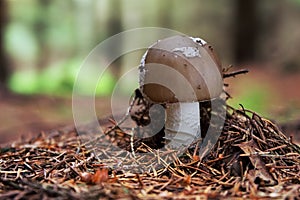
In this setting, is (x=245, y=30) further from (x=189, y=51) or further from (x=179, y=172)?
(x=179, y=172)

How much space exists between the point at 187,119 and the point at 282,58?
28.8 ft

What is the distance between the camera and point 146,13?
52.3 ft

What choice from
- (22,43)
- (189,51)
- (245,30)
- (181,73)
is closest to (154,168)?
(181,73)

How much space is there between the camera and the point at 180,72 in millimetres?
2260

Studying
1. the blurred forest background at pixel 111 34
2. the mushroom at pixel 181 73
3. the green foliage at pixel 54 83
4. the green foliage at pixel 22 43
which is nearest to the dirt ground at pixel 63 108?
the blurred forest background at pixel 111 34

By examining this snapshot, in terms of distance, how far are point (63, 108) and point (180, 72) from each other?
16.9 feet

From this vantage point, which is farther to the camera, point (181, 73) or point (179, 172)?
point (181, 73)

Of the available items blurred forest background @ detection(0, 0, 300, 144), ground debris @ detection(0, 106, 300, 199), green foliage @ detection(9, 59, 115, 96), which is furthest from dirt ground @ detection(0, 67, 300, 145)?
green foliage @ detection(9, 59, 115, 96)

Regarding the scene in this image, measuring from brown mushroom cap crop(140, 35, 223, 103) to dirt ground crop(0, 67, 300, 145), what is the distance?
1435mm

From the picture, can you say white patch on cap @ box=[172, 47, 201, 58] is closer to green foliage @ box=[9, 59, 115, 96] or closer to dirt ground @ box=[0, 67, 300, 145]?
dirt ground @ box=[0, 67, 300, 145]

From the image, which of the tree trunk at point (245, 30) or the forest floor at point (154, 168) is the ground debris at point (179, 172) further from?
the tree trunk at point (245, 30)

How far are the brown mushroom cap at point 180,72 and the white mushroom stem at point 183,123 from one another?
145 millimetres

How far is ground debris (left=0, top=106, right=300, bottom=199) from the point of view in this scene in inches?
68.8

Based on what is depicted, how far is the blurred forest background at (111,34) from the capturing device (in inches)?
269
